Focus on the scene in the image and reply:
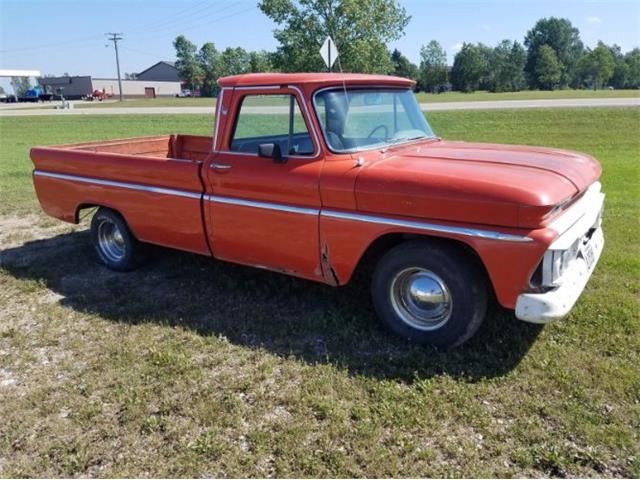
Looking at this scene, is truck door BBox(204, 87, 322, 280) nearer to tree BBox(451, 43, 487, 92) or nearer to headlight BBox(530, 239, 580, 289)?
headlight BBox(530, 239, 580, 289)

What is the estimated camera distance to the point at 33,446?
9.87ft

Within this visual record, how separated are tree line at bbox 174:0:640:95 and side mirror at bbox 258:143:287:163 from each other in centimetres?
2300

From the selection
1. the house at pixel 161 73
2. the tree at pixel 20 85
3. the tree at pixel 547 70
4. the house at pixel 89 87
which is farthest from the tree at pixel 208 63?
the tree at pixel 547 70

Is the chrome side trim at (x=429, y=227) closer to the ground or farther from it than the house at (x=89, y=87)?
closer to the ground

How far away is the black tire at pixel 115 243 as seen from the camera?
217 inches

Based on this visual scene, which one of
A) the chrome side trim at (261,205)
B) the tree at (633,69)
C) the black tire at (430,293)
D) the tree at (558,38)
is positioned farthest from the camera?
the tree at (558,38)

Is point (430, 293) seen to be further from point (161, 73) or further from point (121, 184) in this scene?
point (161, 73)

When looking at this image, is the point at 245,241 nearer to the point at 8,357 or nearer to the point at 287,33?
the point at 8,357

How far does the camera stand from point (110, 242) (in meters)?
5.80

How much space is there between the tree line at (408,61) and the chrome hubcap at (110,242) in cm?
2177

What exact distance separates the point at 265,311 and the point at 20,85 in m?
103

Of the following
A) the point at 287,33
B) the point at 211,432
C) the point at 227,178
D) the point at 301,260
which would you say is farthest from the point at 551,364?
the point at 287,33

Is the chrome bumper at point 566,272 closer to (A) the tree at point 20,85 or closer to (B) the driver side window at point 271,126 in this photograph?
(B) the driver side window at point 271,126

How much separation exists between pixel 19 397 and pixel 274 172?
90.4 inches
